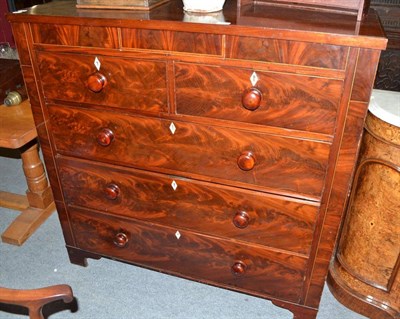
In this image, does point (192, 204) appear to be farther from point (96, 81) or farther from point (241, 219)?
point (96, 81)

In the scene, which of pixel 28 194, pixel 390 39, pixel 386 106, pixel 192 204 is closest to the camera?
pixel 386 106

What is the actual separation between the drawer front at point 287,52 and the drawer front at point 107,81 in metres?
0.25

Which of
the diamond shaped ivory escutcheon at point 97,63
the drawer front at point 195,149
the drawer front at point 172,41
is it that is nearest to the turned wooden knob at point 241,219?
the drawer front at point 195,149

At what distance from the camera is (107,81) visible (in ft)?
4.49

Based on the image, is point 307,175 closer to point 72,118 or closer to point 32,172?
point 72,118

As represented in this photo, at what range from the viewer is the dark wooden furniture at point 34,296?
80 cm

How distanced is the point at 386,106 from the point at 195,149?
0.69 meters

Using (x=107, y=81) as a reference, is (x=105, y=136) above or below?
below

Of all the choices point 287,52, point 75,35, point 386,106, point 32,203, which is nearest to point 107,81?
point 75,35

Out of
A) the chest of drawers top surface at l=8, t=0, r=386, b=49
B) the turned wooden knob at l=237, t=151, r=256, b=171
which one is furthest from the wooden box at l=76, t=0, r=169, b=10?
the turned wooden knob at l=237, t=151, r=256, b=171

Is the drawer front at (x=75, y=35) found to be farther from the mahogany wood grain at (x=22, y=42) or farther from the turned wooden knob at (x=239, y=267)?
the turned wooden knob at (x=239, y=267)

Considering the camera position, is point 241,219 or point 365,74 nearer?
point 365,74

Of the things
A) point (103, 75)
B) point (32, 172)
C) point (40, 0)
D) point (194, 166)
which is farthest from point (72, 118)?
point (40, 0)

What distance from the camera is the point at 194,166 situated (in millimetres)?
1436
